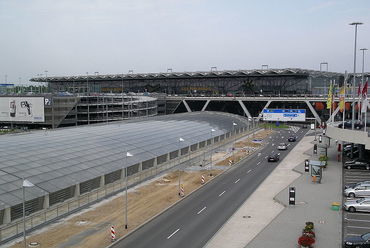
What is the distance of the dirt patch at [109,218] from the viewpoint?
2875 cm

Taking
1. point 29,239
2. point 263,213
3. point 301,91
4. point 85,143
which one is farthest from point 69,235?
point 301,91

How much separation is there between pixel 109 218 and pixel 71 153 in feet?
44.2

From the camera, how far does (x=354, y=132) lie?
2045 inches

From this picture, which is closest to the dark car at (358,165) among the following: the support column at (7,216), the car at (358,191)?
the car at (358,191)

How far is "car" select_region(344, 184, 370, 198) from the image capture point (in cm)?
4044

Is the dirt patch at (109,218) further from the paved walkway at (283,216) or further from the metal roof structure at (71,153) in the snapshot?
the paved walkway at (283,216)

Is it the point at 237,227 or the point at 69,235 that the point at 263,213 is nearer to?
the point at 237,227

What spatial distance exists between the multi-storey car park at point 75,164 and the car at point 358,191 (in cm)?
2095

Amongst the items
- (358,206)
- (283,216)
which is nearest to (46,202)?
(283,216)

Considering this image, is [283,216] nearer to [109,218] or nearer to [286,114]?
[109,218]

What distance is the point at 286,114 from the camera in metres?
113

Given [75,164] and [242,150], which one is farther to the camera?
[242,150]

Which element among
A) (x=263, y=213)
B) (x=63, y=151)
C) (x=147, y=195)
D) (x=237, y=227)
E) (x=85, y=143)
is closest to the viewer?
(x=237, y=227)

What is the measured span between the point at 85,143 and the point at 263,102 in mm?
112800
